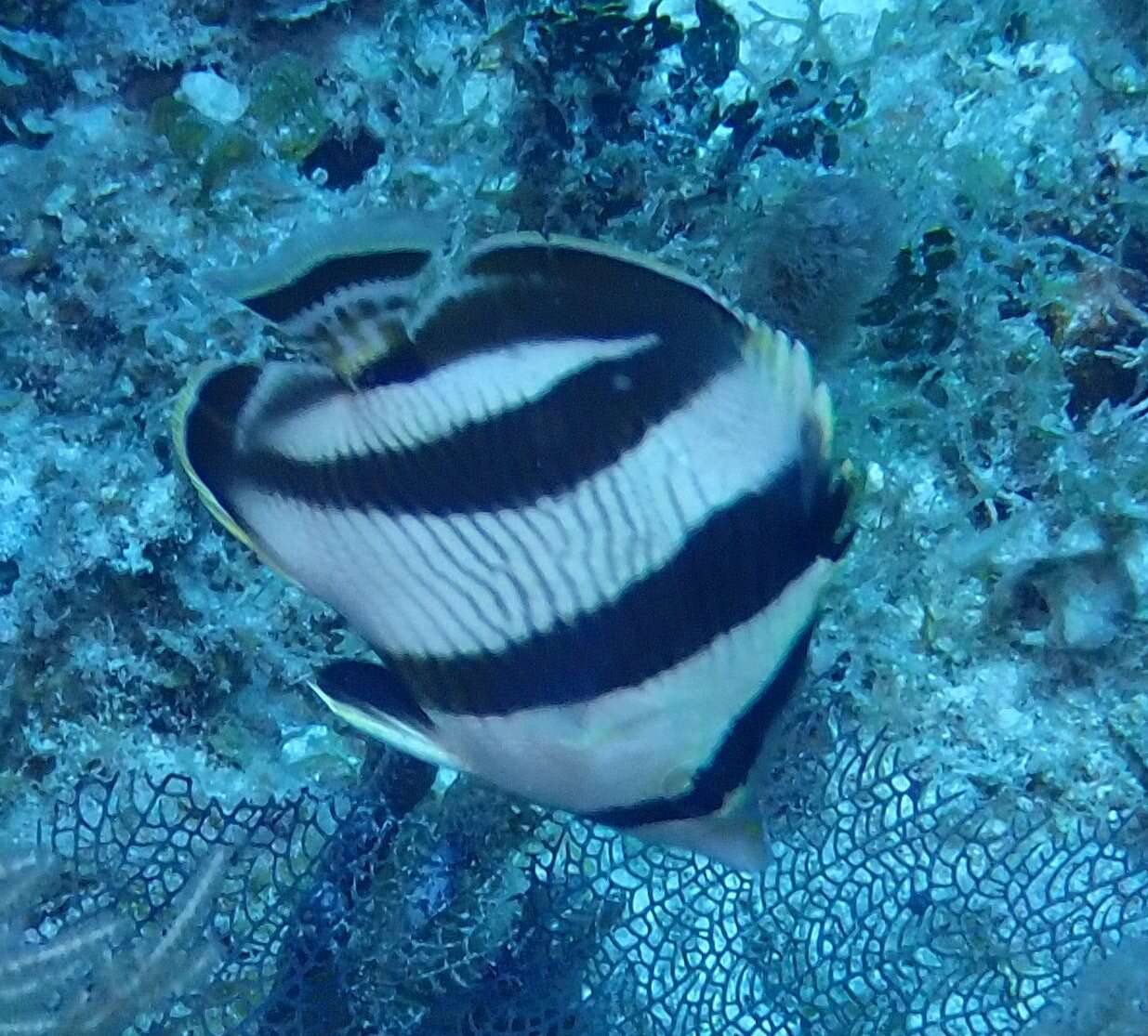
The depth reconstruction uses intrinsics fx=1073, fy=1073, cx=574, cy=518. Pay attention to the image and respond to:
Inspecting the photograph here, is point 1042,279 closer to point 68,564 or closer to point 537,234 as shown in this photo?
point 537,234

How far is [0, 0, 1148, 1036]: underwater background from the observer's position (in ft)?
6.51

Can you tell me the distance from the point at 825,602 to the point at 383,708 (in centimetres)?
114

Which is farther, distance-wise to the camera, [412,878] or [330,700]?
[412,878]

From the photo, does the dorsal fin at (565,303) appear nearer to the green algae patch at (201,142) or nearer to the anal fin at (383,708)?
the anal fin at (383,708)

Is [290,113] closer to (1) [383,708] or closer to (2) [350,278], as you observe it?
(2) [350,278]

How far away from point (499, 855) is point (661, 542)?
4.02ft

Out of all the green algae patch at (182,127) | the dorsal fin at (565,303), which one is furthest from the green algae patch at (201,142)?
the dorsal fin at (565,303)

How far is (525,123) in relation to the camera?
7.02 feet

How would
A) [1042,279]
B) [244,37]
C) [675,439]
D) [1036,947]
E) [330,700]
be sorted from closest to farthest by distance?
[675,439]
[330,700]
[1036,947]
[1042,279]
[244,37]

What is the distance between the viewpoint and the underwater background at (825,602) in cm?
198

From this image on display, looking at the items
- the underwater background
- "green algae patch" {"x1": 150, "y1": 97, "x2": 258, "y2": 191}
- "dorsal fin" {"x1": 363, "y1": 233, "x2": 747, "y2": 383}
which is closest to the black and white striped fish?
"dorsal fin" {"x1": 363, "y1": 233, "x2": 747, "y2": 383}

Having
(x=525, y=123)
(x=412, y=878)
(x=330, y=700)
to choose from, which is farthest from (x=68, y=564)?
(x=525, y=123)

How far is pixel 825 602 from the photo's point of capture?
217cm

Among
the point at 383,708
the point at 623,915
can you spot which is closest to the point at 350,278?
the point at 383,708
